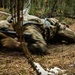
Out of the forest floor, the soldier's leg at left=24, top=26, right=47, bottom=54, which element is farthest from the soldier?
the forest floor

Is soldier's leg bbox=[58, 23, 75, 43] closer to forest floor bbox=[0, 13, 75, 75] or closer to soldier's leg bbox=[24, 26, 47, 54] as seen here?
forest floor bbox=[0, 13, 75, 75]

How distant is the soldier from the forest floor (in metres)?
0.23

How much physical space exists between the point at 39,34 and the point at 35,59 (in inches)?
49.5

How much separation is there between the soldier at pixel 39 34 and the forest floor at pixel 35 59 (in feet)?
0.77

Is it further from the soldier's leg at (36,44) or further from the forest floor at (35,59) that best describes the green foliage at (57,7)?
the forest floor at (35,59)

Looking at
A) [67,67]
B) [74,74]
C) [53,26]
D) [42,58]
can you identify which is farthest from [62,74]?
[53,26]

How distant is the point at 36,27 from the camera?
23.8ft

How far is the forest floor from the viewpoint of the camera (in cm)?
493

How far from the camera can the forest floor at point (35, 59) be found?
16.2 feet

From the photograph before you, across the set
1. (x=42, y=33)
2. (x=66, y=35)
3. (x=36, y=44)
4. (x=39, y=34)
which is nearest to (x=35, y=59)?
(x=36, y=44)

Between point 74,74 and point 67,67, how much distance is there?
50cm

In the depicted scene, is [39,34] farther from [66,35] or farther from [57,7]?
[57,7]

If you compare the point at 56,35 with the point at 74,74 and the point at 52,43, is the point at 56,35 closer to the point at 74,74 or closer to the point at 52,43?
the point at 52,43

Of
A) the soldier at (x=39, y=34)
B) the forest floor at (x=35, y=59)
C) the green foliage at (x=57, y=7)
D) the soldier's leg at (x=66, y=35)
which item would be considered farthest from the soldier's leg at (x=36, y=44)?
the green foliage at (x=57, y=7)
